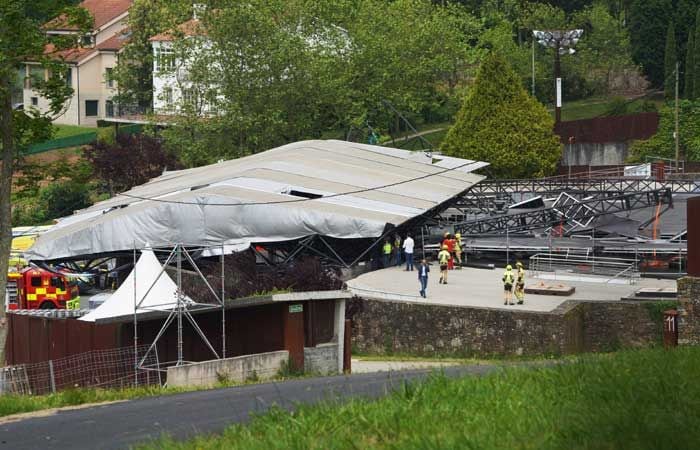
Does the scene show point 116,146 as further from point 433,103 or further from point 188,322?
point 188,322

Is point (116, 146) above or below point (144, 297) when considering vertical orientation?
above

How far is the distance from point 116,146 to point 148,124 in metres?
12.7

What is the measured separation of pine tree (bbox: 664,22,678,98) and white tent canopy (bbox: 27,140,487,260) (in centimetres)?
4332

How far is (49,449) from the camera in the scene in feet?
53.4

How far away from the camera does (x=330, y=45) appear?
8506 cm

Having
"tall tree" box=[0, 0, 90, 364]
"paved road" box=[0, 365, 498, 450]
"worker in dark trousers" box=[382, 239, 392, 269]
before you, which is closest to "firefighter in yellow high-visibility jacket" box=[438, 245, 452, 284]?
"worker in dark trousers" box=[382, 239, 392, 269]

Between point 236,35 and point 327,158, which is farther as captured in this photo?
point 236,35

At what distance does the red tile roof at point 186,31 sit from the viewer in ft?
283

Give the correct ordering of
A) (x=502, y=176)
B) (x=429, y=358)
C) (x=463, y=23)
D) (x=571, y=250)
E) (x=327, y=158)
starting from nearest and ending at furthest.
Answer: (x=429, y=358), (x=571, y=250), (x=327, y=158), (x=502, y=176), (x=463, y=23)

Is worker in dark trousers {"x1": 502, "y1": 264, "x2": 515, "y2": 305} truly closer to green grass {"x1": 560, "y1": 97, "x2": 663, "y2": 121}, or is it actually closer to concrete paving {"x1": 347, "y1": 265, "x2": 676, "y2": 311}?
concrete paving {"x1": 347, "y1": 265, "x2": 676, "y2": 311}

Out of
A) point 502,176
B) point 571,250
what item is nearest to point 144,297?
point 571,250

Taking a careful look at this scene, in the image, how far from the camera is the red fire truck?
161ft

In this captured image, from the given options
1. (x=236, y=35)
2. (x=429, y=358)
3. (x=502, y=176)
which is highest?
(x=236, y=35)

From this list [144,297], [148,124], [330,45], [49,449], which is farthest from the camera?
[148,124]
